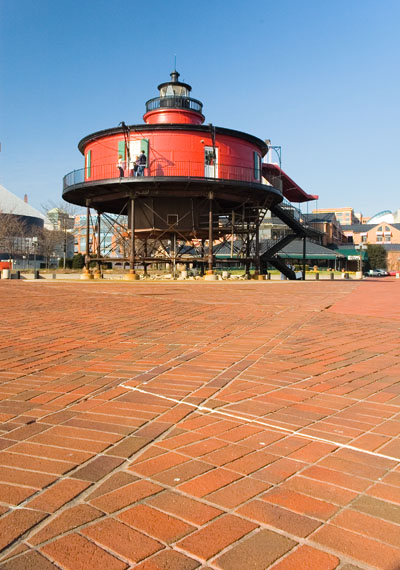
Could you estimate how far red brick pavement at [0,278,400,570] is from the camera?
5.50ft

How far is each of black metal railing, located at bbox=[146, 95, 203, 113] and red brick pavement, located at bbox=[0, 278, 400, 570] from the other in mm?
23501

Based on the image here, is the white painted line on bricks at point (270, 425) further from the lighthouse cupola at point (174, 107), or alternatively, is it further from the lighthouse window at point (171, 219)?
the lighthouse cupola at point (174, 107)

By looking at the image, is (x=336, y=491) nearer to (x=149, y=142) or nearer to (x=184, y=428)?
(x=184, y=428)

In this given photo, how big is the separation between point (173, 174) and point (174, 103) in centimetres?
544

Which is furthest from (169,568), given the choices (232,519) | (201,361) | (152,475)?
(201,361)

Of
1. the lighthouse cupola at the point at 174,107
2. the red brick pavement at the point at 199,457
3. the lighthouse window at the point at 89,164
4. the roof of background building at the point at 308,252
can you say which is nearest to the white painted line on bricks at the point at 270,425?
the red brick pavement at the point at 199,457

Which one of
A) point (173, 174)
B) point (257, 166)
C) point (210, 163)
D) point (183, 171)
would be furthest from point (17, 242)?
point (210, 163)

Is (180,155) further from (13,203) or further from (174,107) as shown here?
(13,203)

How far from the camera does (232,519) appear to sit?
6.06ft

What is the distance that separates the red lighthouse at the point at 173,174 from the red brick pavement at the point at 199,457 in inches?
739

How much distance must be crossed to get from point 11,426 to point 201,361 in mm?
2100

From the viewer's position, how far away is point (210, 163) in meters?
23.8

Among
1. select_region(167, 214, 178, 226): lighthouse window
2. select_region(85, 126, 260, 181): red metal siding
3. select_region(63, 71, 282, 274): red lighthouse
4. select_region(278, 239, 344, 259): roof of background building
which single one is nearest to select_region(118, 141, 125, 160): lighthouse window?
select_region(63, 71, 282, 274): red lighthouse

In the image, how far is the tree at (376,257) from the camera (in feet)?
273
